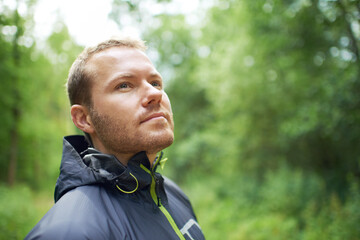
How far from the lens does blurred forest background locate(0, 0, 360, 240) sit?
18.8 ft

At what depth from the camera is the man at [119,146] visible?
127 centimetres

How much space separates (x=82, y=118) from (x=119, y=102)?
0.30 meters

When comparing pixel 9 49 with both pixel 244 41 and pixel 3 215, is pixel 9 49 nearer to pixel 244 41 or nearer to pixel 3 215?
pixel 3 215

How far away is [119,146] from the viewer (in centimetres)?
141

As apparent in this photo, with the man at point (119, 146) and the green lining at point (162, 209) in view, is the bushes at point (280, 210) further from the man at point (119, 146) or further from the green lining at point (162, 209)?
the man at point (119, 146)

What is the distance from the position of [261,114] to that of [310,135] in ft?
6.91

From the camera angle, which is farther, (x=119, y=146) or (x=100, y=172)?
(x=119, y=146)

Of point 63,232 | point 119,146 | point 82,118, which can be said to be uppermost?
point 82,118

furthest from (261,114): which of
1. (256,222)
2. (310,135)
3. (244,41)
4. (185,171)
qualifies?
(185,171)

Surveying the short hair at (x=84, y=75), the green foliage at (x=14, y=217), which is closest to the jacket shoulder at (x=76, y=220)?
the short hair at (x=84, y=75)

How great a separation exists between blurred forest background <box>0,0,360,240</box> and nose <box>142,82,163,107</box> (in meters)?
3.25

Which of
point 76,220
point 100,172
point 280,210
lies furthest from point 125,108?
point 280,210

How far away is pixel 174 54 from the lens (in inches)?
834

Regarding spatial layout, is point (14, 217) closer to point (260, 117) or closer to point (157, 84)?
point (157, 84)
